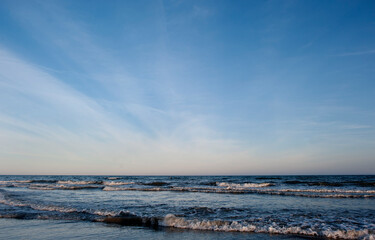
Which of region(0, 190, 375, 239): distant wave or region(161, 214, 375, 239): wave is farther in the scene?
region(0, 190, 375, 239): distant wave

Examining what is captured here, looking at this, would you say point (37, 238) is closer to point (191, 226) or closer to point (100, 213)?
point (100, 213)

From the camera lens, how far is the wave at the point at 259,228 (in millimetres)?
8179

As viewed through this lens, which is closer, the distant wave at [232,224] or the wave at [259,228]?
the wave at [259,228]

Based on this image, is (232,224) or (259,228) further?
(232,224)

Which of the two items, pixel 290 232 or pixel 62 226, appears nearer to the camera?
pixel 290 232

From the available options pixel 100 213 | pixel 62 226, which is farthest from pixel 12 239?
pixel 100 213

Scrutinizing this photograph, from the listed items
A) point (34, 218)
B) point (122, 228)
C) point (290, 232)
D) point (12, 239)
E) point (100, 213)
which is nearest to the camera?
point (12, 239)

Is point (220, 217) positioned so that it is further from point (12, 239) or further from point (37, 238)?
point (12, 239)

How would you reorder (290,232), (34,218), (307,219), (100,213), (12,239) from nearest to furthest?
1. (12,239)
2. (290,232)
3. (307,219)
4. (34,218)
5. (100,213)

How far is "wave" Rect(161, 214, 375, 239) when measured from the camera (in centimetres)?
818

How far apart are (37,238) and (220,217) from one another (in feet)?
24.0

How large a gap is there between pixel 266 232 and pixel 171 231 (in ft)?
11.4

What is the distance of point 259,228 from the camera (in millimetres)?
9000

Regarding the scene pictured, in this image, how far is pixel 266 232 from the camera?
8.65 metres
